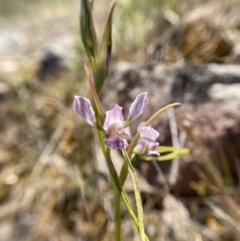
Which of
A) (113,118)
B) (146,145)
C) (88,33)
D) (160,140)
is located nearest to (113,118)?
(113,118)

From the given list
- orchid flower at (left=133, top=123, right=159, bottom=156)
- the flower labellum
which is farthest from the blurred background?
the flower labellum

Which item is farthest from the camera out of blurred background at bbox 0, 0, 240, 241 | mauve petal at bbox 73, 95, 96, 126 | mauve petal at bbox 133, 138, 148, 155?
blurred background at bbox 0, 0, 240, 241

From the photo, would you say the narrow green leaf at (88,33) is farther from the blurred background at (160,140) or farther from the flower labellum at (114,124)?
the blurred background at (160,140)

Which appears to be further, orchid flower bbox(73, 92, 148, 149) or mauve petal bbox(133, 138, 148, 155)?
mauve petal bbox(133, 138, 148, 155)

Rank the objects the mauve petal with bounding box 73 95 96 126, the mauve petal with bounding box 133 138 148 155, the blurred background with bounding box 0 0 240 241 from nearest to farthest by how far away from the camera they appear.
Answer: the mauve petal with bounding box 73 95 96 126
the mauve petal with bounding box 133 138 148 155
the blurred background with bounding box 0 0 240 241

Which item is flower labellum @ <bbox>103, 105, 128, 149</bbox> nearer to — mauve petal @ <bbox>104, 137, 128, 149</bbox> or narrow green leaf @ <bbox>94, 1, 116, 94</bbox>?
mauve petal @ <bbox>104, 137, 128, 149</bbox>

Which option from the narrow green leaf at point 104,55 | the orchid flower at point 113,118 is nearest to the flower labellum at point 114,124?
the orchid flower at point 113,118

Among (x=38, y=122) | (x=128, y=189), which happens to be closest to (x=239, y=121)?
(x=128, y=189)

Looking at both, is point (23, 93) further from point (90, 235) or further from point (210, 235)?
point (210, 235)
